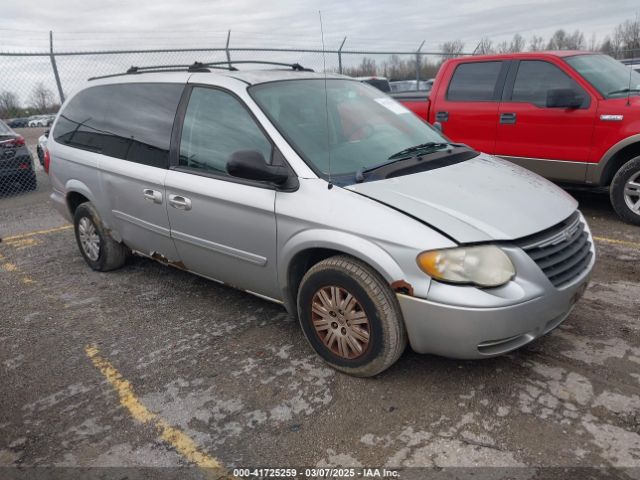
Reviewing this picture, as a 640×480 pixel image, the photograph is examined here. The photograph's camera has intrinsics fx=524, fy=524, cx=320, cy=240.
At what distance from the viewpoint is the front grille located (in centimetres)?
266

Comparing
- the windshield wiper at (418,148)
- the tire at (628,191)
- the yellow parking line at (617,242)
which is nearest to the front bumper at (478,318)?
the windshield wiper at (418,148)

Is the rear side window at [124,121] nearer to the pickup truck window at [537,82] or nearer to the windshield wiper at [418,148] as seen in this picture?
the windshield wiper at [418,148]

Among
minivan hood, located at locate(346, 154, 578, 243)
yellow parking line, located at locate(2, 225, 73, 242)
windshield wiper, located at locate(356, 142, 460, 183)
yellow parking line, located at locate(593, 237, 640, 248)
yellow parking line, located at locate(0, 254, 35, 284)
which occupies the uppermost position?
windshield wiper, located at locate(356, 142, 460, 183)

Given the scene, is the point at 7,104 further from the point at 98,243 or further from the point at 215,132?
the point at 215,132

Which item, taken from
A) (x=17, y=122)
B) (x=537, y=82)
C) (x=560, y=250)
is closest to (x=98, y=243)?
(x=560, y=250)

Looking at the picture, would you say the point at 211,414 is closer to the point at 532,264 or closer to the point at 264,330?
the point at 264,330

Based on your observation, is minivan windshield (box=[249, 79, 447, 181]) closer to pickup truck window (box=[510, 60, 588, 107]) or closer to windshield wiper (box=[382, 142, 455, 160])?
windshield wiper (box=[382, 142, 455, 160])

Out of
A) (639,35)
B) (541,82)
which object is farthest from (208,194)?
(639,35)

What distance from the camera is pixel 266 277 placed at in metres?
3.33

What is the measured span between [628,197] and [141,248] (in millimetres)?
4848

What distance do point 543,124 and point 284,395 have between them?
4579 mm

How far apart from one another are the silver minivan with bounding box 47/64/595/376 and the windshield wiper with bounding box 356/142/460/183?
2 centimetres

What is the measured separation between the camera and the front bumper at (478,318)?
2500 millimetres

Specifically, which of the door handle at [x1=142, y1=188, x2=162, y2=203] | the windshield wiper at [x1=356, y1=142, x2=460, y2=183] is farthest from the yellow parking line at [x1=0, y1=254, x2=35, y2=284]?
the windshield wiper at [x1=356, y1=142, x2=460, y2=183]
